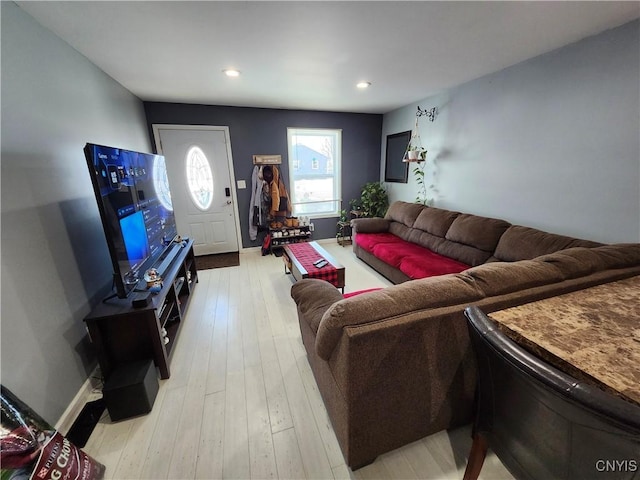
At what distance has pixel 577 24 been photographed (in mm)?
1751

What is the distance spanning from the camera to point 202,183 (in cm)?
399

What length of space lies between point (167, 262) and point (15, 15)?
5.63ft

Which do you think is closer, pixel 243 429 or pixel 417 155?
pixel 243 429

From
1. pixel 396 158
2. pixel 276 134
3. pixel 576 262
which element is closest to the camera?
pixel 576 262

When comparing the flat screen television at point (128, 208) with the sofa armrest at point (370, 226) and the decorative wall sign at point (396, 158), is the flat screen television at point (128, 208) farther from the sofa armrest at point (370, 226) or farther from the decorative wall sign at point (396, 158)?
the decorative wall sign at point (396, 158)

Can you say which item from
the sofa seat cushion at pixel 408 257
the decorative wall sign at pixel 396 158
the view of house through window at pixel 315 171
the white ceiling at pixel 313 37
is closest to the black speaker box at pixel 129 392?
the white ceiling at pixel 313 37

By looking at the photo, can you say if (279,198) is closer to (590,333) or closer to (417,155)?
(417,155)

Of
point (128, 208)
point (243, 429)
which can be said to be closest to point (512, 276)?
point (243, 429)

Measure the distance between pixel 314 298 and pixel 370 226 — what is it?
2589 mm

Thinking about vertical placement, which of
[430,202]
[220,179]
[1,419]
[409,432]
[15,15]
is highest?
[15,15]

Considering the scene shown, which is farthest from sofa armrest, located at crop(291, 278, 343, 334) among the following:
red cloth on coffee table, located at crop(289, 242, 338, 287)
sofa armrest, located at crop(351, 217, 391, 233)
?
sofa armrest, located at crop(351, 217, 391, 233)

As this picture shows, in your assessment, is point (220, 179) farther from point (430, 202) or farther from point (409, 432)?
point (409, 432)

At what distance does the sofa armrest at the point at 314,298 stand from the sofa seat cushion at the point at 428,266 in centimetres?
134

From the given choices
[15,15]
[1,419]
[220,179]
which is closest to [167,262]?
[1,419]
